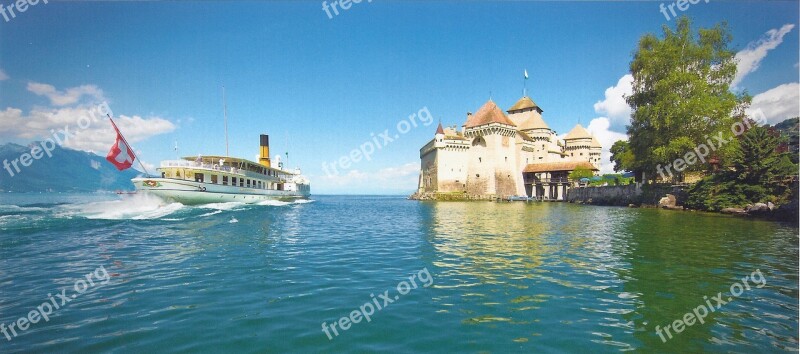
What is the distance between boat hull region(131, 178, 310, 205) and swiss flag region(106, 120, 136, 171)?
7.54 m

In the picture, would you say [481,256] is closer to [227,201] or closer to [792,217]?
[792,217]

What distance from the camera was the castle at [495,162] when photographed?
68062 millimetres

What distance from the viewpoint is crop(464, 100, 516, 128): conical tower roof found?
68250mm

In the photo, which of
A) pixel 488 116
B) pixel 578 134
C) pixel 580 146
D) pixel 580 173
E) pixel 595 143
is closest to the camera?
pixel 580 173

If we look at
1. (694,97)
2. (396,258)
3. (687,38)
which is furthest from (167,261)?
(687,38)

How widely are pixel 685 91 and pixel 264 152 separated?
188 feet

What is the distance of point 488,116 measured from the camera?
69.5 m

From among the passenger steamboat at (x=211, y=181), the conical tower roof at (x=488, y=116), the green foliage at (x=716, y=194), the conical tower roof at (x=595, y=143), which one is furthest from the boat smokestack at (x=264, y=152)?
the conical tower roof at (x=595, y=143)

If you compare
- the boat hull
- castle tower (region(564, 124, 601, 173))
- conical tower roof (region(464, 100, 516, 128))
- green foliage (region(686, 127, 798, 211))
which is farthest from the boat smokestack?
castle tower (region(564, 124, 601, 173))

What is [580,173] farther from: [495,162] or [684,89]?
[684,89]

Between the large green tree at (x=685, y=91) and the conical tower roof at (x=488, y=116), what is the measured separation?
3179 cm

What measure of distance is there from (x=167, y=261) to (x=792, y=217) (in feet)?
126

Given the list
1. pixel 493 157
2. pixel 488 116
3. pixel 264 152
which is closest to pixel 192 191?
pixel 264 152

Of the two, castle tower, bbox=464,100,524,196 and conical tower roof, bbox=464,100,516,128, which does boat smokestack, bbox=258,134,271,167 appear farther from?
conical tower roof, bbox=464,100,516,128
